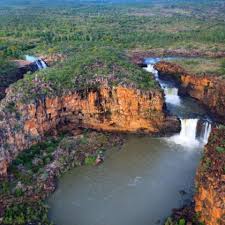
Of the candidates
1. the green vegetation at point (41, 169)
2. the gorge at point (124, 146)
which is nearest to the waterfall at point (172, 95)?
the gorge at point (124, 146)

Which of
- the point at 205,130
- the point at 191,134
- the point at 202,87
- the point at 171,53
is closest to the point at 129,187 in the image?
the point at 191,134

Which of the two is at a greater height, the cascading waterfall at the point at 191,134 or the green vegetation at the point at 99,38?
the green vegetation at the point at 99,38

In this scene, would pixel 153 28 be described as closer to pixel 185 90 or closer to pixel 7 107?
pixel 185 90

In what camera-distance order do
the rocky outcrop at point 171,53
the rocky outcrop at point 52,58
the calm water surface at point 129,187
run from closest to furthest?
the calm water surface at point 129,187, the rocky outcrop at point 52,58, the rocky outcrop at point 171,53

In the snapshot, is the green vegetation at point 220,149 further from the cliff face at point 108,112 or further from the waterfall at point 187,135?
the cliff face at point 108,112

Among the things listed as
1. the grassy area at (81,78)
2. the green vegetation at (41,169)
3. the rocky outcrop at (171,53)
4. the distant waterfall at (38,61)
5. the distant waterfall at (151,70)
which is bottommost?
the green vegetation at (41,169)

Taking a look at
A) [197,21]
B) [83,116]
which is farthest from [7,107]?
[197,21]

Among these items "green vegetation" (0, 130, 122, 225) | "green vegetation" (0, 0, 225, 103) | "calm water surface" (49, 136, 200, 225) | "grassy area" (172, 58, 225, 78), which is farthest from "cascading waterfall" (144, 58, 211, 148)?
"grassy area" (172, 58, 225, 78)
